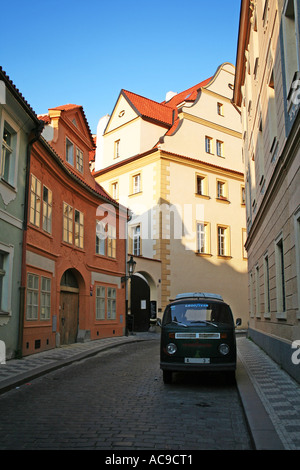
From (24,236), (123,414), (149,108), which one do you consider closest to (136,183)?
(149,108)

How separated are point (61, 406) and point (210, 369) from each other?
317cm

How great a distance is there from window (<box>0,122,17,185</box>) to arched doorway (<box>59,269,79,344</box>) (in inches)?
250

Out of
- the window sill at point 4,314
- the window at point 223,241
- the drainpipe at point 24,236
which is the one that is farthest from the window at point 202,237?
the window sill at point 4,314

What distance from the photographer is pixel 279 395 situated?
791 centimetres

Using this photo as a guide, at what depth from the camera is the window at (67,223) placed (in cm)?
1859

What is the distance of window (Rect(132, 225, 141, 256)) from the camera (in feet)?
106

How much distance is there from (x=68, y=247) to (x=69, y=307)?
2594 mm

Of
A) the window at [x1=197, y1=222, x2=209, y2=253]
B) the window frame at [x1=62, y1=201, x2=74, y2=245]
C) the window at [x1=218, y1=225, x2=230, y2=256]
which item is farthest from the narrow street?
the window at [x1=218, y1=225, x2=230, y2=256]

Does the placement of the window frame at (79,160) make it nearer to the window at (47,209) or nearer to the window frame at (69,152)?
the window frame at (69,152)

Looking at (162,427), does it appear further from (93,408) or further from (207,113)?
(207,113)

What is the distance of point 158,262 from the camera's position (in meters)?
30.1

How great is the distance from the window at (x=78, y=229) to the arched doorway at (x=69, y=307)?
1.30m
